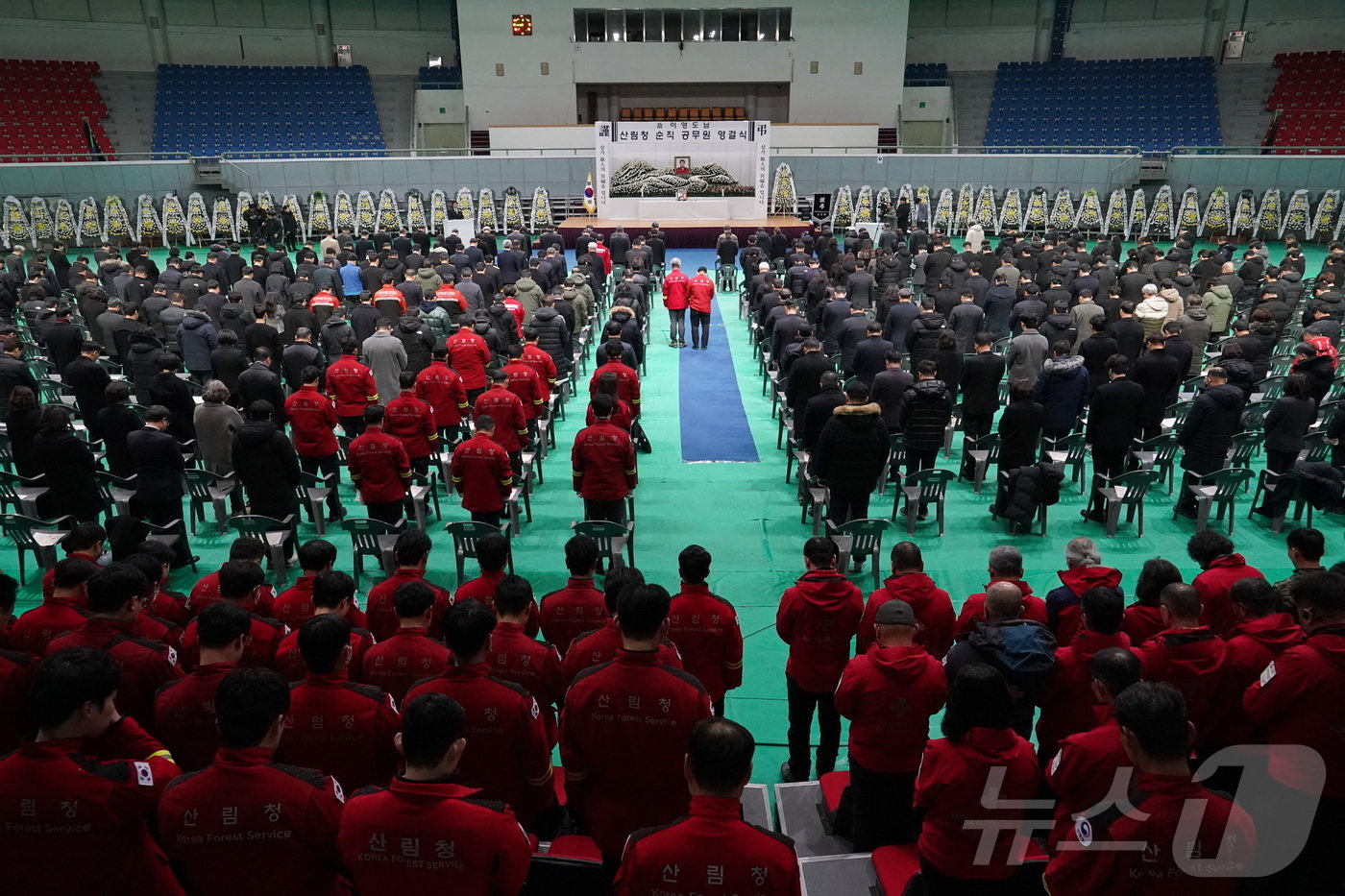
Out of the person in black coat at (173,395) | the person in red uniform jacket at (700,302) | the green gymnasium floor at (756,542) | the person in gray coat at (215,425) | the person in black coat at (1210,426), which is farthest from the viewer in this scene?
the person in red uniform jacket at (700,302)

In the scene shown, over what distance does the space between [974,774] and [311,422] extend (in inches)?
288

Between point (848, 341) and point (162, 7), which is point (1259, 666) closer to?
point (848, 341)

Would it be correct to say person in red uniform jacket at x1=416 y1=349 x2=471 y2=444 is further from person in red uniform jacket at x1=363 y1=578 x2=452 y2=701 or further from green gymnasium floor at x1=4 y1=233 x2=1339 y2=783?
person in red uniform jacket at x1=363 y1=578 x2=452 y2=701

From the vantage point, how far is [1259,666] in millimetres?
4121

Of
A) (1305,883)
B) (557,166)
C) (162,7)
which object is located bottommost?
(1305,883)

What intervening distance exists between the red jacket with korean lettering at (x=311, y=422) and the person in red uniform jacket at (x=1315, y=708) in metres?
7.80

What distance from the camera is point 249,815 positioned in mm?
2822

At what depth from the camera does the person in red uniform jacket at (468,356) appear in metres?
10.6

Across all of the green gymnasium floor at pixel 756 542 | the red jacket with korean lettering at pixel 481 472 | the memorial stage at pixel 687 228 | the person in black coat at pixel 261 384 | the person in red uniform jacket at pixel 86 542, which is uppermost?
the memorial stage at pixel 687 228

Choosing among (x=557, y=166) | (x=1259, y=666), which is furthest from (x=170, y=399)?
(x=557, y=166)

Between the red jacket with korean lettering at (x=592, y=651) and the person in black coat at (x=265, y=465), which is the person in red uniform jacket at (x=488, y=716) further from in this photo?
the person in black coat at (x=265, y=465)

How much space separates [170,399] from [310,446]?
1.67 m

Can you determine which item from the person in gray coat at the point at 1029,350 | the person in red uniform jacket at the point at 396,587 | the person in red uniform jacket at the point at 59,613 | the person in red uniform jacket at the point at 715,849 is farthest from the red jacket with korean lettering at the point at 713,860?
the person in gray coat at the point at 1029,350

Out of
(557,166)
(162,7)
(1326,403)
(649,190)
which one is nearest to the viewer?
(1326,403)
